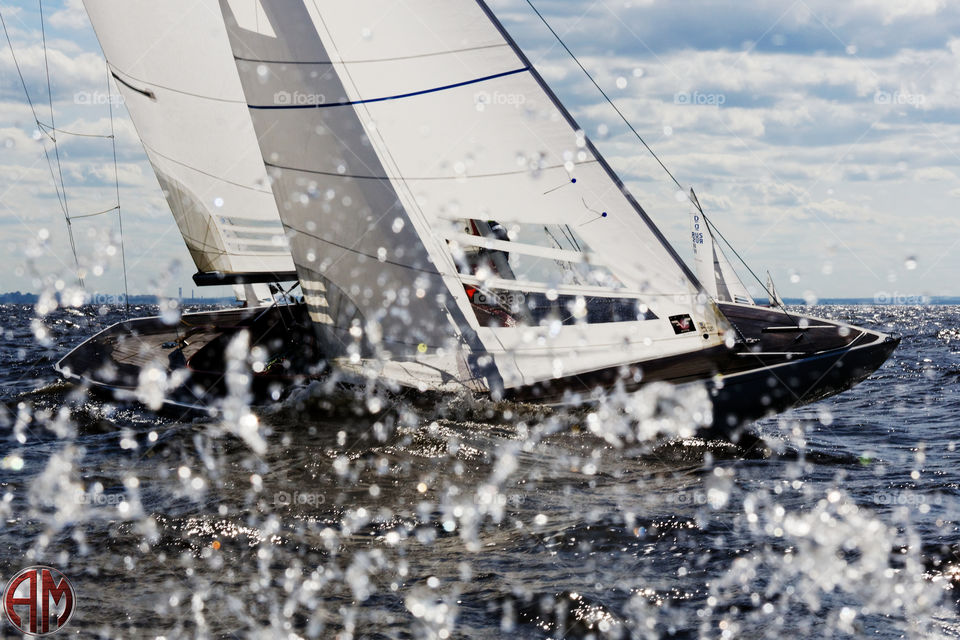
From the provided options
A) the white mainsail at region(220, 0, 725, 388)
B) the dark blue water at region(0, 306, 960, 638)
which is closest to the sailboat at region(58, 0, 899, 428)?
the white mainsail at region(220, 0, 725, 388)

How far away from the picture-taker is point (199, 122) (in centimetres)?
1180

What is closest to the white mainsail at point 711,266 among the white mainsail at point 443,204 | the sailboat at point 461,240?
the sailboat at point 461,240

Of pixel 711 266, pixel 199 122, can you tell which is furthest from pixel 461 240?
pixel 711 266

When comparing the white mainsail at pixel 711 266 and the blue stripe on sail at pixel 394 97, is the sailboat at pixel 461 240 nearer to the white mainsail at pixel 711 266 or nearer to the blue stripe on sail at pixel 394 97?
the blue stripe on sail at pixel 394 97

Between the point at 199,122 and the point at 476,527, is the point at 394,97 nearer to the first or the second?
the point at 199,122

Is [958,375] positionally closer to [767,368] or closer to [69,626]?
[767,368]

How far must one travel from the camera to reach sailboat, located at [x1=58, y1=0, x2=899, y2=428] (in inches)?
328

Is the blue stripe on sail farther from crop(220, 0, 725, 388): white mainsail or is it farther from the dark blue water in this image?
the dark blue water

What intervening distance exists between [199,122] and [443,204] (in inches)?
194

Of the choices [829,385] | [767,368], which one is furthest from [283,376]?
[829,385]

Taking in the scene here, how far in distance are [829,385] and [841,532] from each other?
112 inches

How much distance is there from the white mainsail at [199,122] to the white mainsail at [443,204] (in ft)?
7.33

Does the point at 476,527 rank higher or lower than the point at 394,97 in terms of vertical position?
lower

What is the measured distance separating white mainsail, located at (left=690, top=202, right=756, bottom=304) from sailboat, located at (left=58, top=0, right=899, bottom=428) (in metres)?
17.2
